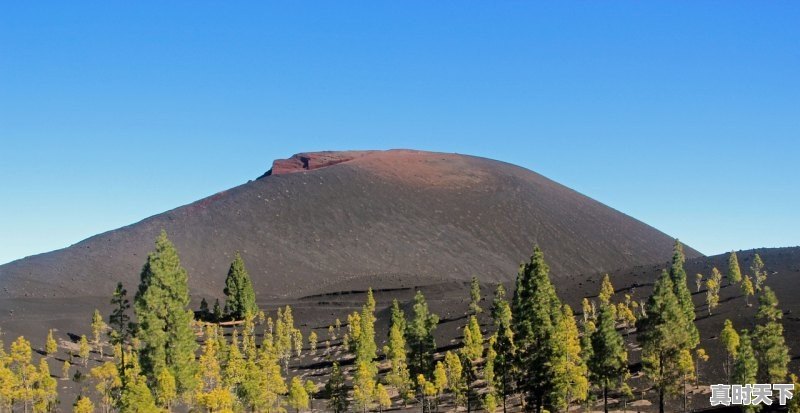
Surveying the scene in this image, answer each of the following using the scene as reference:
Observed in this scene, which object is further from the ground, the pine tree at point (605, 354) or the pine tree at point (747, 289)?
the pine tree at point (747, 289)

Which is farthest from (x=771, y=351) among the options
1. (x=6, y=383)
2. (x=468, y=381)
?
(x=6, y=383)

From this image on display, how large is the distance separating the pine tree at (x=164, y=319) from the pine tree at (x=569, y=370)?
74.9ft

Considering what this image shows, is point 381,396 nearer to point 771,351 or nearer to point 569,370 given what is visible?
point 569,370

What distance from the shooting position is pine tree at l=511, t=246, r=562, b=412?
4722 cm

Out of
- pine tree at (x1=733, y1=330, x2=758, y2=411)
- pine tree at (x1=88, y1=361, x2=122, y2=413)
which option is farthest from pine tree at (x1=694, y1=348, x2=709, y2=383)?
pine tree at (x1=88, y1=361, x2=122, y2=413)

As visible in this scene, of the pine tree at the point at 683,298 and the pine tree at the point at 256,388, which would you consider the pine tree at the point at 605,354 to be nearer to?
the pine tree at the point at 683,298

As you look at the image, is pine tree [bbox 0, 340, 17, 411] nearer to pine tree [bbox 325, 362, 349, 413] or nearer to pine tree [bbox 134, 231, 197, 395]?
pine tree [bbox 134, 231, 197, 395]

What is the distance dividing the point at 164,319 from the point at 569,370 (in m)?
31.0

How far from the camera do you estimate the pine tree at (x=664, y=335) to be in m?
47.1

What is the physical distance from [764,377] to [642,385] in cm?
1289

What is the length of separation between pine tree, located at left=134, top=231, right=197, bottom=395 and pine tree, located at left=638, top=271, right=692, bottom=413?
28.6 m

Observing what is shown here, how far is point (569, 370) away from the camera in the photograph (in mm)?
56812

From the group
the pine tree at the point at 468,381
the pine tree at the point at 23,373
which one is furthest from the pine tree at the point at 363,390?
the pine tree at the point at 23,373

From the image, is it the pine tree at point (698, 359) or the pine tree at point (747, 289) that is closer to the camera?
the pine tree at point (698, 359)
